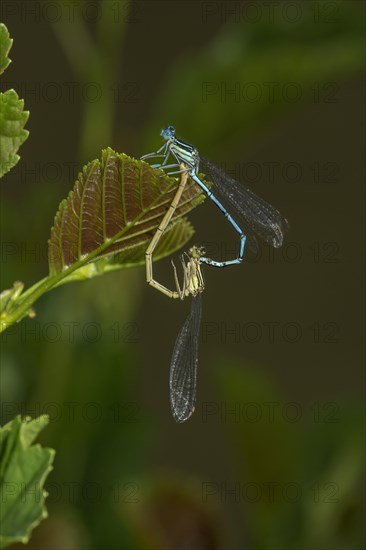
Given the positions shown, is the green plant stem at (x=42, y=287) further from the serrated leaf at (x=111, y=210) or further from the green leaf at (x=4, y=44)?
the green leaf at (x=4, y=44)

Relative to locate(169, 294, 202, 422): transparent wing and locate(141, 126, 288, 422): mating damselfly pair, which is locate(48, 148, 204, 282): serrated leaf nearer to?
locate(141, 126, 288, 422): mating damselfly pair

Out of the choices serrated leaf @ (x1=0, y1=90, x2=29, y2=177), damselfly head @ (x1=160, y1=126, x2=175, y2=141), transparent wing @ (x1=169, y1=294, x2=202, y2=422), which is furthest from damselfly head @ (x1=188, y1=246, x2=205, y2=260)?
serrated leaf @ (x1=0, y1=90, x2=29, y2=177)

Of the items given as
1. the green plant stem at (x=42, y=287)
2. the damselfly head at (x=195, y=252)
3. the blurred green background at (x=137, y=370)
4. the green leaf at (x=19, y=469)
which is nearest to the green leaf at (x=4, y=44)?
the green plant stem at (x=42, y=287)

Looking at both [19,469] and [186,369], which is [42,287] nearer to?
[19,469]

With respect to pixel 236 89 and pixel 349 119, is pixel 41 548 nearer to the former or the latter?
pixel 236 89

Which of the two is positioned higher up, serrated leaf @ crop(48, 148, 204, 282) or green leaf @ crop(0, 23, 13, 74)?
green leaf @ crop(0, 23, 13, 74)

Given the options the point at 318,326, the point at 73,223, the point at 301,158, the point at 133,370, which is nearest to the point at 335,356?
the point at 318,326
